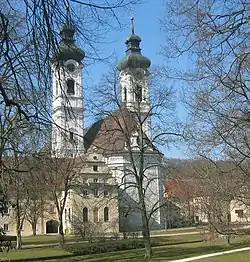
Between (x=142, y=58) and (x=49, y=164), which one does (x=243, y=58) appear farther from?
(x=142, y=58)

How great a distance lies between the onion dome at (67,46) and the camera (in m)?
5.41

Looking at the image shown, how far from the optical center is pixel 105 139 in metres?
31.2

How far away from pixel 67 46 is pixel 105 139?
25.0 m

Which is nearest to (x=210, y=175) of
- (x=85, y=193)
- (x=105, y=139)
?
(x=105, y=139)

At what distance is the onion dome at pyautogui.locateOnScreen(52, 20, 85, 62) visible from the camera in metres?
5.41

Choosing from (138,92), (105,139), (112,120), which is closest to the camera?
(138,92)

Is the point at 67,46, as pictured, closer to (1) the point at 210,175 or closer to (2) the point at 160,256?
(1) the point at 210,175

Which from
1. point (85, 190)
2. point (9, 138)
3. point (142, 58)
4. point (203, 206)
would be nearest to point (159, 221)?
point (85, 190)

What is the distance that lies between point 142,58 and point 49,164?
53.6 meters

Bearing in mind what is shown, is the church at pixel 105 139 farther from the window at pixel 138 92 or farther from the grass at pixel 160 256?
the grass at pixel 160 256

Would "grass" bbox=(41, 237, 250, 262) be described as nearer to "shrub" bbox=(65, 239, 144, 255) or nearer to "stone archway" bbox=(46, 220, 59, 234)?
"shrub" bbox=(65, 239, 144, 255)

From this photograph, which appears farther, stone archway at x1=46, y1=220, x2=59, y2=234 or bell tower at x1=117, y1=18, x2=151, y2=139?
stone archway at x1=46, y1=220, x2=59, y2=234

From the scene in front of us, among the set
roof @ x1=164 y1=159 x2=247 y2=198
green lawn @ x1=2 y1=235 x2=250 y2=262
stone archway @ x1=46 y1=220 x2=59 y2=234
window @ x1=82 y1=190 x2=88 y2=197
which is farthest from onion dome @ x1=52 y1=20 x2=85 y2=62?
stone archway @ x1=46 y1=220 x2=59 y2=234

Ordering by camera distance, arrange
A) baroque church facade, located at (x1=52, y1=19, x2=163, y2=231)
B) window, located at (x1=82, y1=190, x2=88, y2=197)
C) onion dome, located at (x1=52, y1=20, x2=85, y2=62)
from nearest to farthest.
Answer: onion dome, located at (x1=52, y1=20, x2=85, y2=62), baroque church facade, located at (x1=52, y1=19, x2=163, y2=231), window, located at (x1=82, y1=190, x2=88, y2=197)
